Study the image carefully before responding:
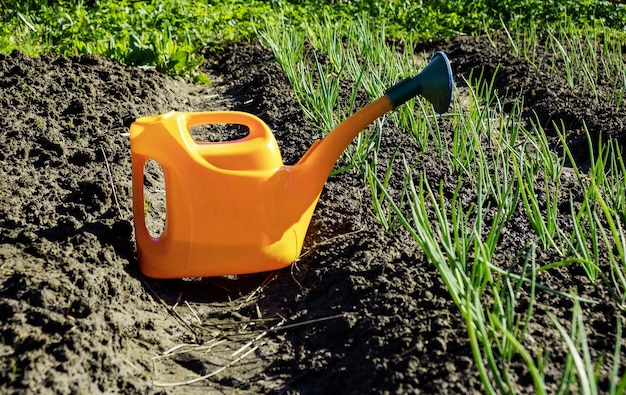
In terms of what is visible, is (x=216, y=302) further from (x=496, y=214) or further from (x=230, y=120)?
(x=496, y=214)

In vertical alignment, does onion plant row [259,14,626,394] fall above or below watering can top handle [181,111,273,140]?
below

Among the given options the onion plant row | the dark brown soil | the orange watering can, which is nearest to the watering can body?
the orange watering can

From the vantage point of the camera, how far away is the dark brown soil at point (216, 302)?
5.60ft

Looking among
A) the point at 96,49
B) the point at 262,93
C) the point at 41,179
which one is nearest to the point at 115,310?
the point at 41,179

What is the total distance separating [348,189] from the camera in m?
2.72

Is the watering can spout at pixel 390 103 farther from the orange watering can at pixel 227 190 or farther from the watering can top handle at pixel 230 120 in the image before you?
the watering can top handle at pixel 230 120

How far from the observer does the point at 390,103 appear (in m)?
2.15

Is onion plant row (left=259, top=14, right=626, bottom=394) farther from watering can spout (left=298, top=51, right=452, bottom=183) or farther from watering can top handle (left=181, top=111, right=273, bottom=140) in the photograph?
watering can top handle (left=181, top=111, right=273, bottom=140)

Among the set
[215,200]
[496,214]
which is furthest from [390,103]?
[215,200]

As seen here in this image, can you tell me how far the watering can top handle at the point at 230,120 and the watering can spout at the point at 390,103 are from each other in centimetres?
14

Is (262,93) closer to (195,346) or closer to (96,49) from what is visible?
(96,49)

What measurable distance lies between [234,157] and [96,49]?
A: 216 cm

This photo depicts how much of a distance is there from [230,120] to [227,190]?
0.70 feet

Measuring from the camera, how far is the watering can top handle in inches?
87.3
